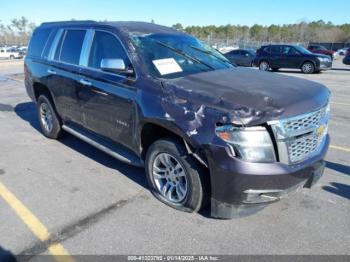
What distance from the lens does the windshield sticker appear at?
3.91 meters

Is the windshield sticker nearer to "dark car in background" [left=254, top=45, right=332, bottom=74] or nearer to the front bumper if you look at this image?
the front bumper

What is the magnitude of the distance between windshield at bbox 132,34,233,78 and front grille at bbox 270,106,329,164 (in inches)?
55.6

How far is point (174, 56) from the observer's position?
4266 mm

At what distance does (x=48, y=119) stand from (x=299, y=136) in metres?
4.72

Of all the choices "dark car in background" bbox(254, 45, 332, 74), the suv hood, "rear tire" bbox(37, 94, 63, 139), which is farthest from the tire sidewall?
"dark car in background" bbox(254, 45, 332, 74)

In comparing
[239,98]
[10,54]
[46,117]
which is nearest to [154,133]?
[239,98]

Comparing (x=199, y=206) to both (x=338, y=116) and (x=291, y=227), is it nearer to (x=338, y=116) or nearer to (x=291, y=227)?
(x=291, y=227)

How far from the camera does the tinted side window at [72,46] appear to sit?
5.00m

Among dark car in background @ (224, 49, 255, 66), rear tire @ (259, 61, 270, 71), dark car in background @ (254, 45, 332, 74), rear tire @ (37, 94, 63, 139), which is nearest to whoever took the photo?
rear tire @ (37, 94, 63, 139)

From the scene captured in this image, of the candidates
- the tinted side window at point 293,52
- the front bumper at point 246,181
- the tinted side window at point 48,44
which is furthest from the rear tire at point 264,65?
the front bumper at point 246,181

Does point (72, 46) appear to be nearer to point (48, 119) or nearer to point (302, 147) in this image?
point (48, 119)

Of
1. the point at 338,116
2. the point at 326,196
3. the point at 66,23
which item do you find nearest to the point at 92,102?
the point at 66,23

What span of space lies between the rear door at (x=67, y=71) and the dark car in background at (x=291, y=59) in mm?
16877

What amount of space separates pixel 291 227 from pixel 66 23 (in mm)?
4527
